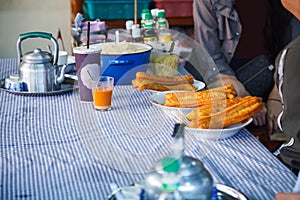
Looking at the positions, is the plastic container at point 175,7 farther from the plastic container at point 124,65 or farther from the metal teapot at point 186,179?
the metal teapot at point 186,179

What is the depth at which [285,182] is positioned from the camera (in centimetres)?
116

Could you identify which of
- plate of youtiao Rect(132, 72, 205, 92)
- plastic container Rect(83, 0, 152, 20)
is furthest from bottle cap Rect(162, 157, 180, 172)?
plastic container Rect(83, 0, 152, 20)

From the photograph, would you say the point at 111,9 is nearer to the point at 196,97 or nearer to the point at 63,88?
the point at 63,88

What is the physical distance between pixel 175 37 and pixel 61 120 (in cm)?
139

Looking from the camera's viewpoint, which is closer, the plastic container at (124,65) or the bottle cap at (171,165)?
the bottle cap at (171,165)

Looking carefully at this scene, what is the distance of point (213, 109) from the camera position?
1496 millimetres

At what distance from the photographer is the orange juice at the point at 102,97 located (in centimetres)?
165

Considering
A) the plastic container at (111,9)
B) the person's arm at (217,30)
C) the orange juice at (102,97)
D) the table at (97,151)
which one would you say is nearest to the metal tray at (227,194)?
the table at (97,151)

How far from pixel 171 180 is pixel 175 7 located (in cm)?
259

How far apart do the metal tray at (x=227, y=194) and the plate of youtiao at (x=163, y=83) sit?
758mm

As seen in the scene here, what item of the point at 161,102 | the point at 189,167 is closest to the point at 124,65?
the point at 161,102

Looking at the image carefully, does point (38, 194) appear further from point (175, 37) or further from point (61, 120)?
point (175, 37)

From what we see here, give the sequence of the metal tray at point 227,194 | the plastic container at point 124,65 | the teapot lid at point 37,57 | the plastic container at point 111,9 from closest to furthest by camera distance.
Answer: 1. the metal tray at point 227,194
2. the teapot lid at point 37,57
3. the plastic container at point 124,65
4. the plastic container at point 111,9

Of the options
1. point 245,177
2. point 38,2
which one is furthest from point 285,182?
point 38,2
